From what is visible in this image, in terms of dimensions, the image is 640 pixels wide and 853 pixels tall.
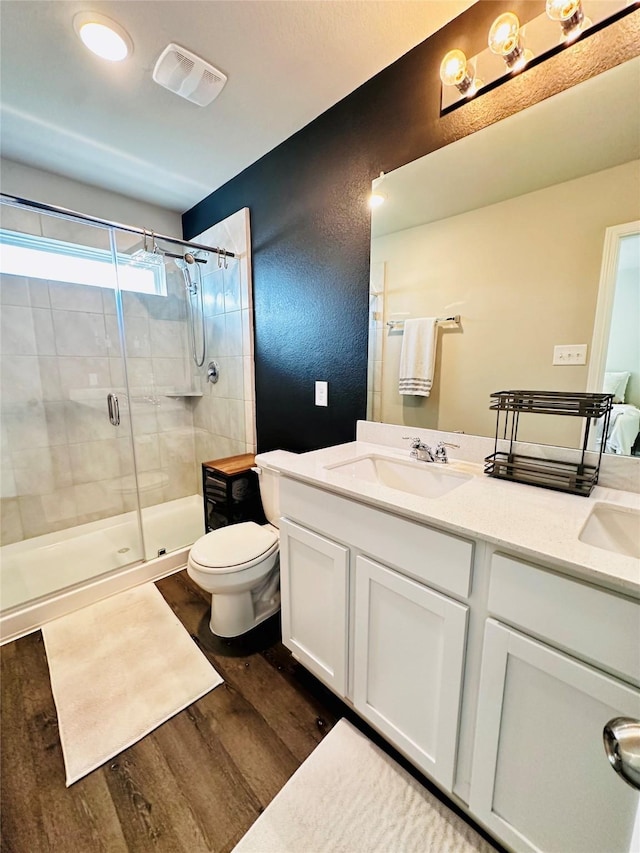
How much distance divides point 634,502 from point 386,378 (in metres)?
0.93

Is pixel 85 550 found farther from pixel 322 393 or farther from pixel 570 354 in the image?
pixel 570 354

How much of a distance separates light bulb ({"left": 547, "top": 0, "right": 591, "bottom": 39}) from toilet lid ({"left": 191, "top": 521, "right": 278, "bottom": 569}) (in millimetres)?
2037

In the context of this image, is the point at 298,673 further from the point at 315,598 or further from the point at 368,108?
the point at 368,108

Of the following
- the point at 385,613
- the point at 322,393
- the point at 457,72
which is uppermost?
the point at 457,72

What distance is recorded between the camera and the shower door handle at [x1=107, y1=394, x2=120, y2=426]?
242cm

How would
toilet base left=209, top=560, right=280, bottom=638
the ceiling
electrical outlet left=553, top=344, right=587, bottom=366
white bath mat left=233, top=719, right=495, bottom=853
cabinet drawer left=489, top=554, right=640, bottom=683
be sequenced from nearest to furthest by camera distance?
cabinet drawer left=489, top=554, right=640, bottom=683 < white bath mat left=233, top=719, right=495, bottom=853 < electrical outlet left=553, top=344, right=587, bottom=366 < the ceiling < toilet base left=209, top=560, right=280, bottom=638

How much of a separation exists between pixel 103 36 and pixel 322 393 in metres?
1.59

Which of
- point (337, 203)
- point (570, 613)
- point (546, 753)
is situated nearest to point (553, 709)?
point (546, 753)

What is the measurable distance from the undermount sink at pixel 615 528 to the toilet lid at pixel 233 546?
124 centimetres

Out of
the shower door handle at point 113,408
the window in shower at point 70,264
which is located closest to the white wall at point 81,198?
the window in shower at point 70,264

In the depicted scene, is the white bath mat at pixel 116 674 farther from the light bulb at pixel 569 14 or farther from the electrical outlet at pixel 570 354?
the light bulb at pixel 569 14

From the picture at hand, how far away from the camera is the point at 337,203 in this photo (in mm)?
1622

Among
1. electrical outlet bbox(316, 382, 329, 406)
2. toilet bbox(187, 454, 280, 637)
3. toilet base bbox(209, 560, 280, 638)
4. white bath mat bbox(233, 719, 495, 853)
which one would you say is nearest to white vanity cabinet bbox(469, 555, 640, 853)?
white bath mat bbox(233, 719, 495, 853)

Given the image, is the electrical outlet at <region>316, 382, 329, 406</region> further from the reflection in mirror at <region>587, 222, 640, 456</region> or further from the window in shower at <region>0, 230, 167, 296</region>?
the window in shower at <region>0, 230, 167, 296</region>
